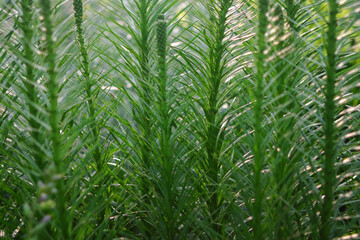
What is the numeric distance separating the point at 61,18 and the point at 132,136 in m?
0.25

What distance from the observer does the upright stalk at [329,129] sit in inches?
18.8

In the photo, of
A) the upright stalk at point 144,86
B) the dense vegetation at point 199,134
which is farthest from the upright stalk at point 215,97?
the upright stalk at point 144,86

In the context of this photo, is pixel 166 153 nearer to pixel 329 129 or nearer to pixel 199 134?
pixel 199 134

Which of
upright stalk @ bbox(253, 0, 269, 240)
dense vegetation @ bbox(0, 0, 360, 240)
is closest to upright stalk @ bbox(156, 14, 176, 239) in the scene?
dense vegetation @ bbox(0, 0, 360, 240)

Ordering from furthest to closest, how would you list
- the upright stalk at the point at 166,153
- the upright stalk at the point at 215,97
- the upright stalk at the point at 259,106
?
1. the upright stalk at the point at 215,97
2. the upright stalk at the point at 166,153
3. the upright stalk at the point at 259,106

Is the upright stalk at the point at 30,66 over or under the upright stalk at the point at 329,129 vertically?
under

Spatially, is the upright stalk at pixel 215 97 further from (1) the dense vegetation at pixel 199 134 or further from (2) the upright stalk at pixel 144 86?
(2) the upright stalk at pixel 144 86

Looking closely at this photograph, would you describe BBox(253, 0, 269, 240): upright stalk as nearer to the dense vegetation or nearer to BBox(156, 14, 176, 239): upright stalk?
the dense vegetation

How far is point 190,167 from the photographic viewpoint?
0.61m

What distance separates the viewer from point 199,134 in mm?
660

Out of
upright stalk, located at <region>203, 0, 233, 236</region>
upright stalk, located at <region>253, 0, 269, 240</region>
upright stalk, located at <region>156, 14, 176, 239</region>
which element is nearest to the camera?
upright stalk, located at <region>253, 0, 269, 240</region>

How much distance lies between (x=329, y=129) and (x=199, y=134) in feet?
0.76

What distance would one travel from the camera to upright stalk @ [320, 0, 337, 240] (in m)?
0.48

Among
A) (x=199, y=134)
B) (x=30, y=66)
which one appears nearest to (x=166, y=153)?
(x=199, y=134)
